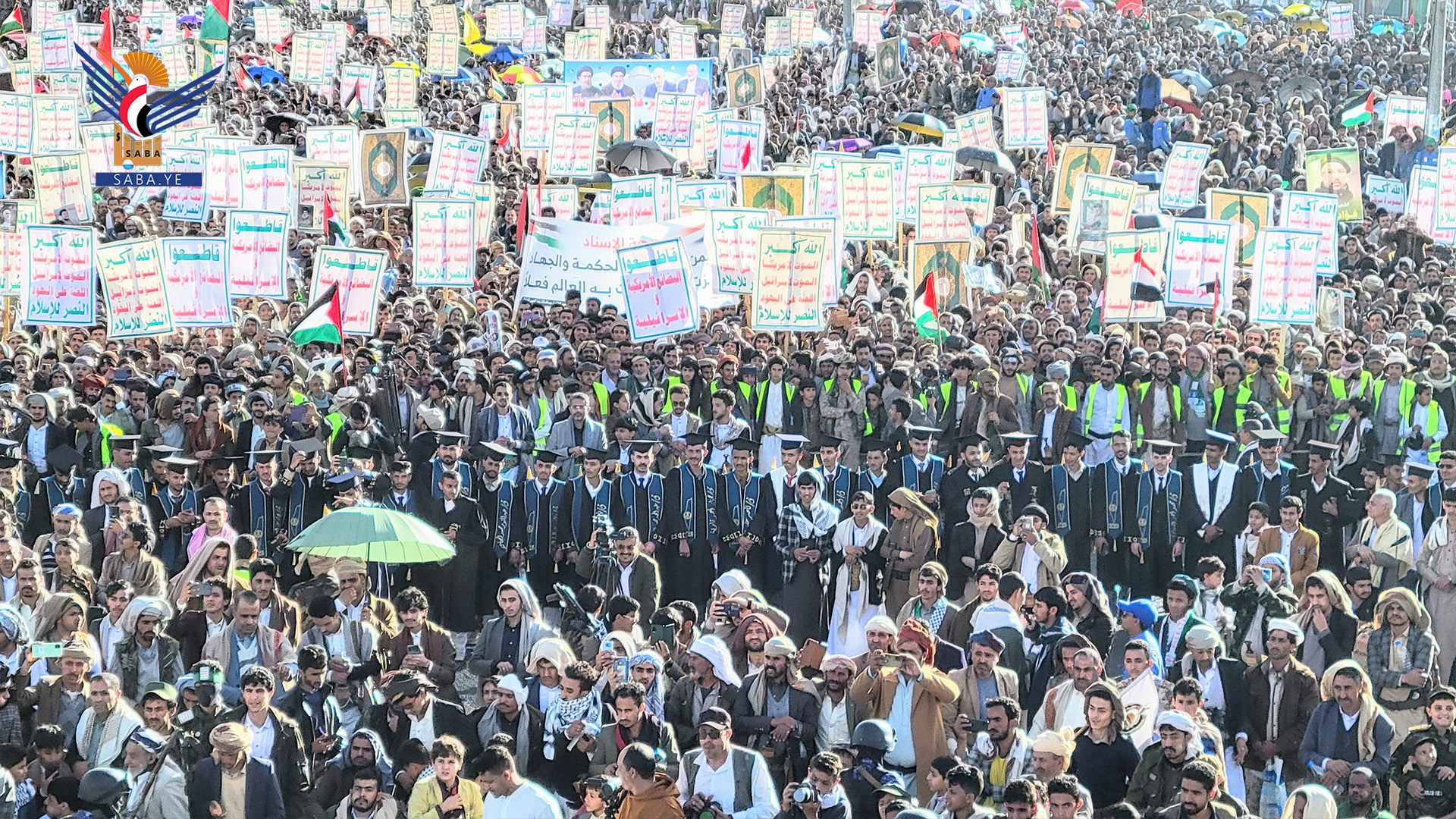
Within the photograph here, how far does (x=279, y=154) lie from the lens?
2070 centimetres

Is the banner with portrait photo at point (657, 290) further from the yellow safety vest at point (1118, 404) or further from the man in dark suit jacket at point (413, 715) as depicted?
the man in dark suit jacket at point (413, 715)

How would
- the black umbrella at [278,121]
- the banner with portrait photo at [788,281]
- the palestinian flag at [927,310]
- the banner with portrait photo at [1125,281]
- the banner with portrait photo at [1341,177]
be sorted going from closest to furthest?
the banner with portrait photo at [788,281]
the banner with portrait photo at [1125,281]
the palestinian flag at [927,310]
the banner with portrait photo at [1341,177]
the black umbrella at [278,121]

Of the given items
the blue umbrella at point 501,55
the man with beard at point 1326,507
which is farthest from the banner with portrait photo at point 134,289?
the blue umbrella at point 501,55

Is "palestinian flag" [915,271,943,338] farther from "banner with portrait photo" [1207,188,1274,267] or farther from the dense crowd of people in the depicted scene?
"banner with portrait photo" [1207,188,1274,267]

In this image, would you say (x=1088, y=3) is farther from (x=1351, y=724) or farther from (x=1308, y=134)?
(x=1351, y=724)

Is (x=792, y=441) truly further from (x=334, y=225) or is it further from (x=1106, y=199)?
(x=334, y=225)

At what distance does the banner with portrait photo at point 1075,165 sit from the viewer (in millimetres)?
23266

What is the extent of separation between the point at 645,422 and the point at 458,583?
7.20 feet

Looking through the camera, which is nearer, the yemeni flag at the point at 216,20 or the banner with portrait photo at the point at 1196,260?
the banner with portrait photo at the point at 1196,260

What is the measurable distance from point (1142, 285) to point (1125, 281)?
0.47ft

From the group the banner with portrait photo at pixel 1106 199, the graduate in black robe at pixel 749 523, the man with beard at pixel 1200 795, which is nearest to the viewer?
the man with beard at pixel 1200 795

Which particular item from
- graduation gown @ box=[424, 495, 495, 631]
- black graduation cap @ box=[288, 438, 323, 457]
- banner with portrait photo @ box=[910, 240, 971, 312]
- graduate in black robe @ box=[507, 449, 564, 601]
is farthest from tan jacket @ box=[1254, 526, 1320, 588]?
banner with portrait photo @ box=[910, 240, 971, 312]

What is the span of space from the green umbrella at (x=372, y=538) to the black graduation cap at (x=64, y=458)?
2.73 metres

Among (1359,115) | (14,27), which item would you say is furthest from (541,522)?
(14,27)
